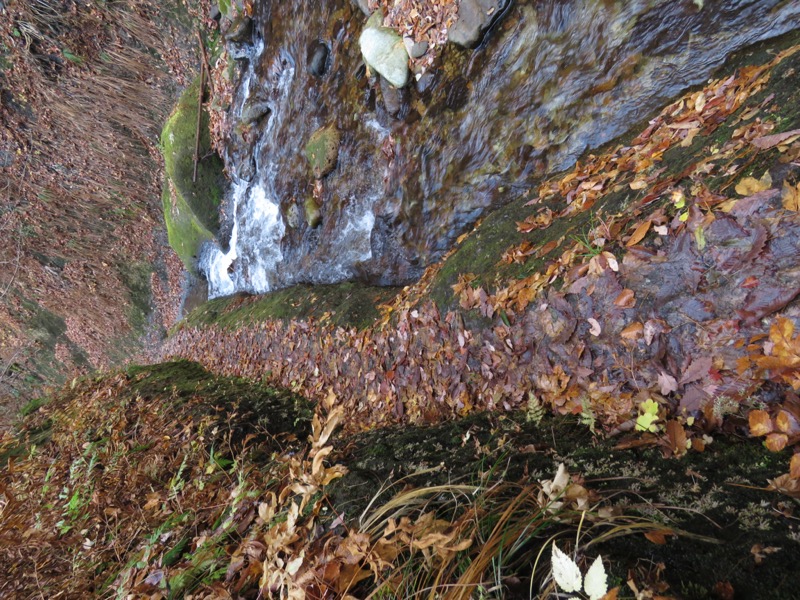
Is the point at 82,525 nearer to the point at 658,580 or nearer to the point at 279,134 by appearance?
the point at 658,580

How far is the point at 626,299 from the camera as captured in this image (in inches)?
87.8

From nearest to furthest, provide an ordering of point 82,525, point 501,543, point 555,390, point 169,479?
point 501,543 < point 555,390 < point 82,525 < point 169,479

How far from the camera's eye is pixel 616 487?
1.66m

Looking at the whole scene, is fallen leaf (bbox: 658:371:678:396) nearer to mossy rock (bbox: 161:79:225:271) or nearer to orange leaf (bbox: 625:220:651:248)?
orange leaf (bbox: 625:220:651:248)

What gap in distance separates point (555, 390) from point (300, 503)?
158cm

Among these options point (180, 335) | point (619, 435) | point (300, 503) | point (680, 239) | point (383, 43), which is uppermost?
point (383, 43)

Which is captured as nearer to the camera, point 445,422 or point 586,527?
point 586,527

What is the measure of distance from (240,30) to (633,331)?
7154mm

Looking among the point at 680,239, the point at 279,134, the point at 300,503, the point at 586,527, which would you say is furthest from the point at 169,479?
the point at 279,134

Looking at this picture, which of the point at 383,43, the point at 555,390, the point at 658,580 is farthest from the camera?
the point at 383,43

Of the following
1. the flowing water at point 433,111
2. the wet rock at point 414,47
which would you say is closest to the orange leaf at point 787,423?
the flowing water at point 433,111

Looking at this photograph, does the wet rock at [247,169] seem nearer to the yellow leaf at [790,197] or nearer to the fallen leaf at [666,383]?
the fallen leaf at [666,383]

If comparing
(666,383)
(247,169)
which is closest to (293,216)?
(247,169)

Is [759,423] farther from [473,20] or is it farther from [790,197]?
[473,20]
